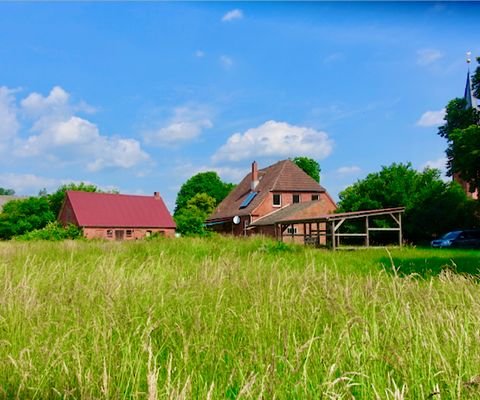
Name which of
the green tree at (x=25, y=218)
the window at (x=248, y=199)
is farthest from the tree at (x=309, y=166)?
the green tree at (x=25, y=218)

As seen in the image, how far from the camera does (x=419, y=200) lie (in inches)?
1325

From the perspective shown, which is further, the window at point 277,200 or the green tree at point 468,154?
the window at point 277,200

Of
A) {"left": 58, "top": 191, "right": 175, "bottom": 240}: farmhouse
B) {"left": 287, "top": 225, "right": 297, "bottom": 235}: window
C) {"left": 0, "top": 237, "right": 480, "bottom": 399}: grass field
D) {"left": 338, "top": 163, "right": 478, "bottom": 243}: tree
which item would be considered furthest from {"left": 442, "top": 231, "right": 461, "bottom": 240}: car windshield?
{"left": 58, "top": 191, "right": 175, "bottom": 240}: farmhouse

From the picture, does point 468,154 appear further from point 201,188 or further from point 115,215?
→ point 201,188

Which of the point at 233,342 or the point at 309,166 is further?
the point at 309,166

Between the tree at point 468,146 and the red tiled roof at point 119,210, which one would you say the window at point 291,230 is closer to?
the tree at point 468,146

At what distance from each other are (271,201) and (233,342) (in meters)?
41.6

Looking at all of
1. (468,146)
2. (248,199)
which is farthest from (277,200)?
(468,146)

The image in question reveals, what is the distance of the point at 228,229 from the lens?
4897cm

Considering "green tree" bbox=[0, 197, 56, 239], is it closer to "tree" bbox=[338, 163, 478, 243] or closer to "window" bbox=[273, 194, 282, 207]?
"window" bbox=[273, 194, 282, 207]

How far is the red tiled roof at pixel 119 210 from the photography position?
49.0 m

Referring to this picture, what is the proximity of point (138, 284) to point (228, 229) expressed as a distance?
4462 cm

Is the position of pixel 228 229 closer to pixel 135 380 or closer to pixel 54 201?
pixel 54 201

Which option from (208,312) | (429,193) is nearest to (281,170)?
(429,193)
